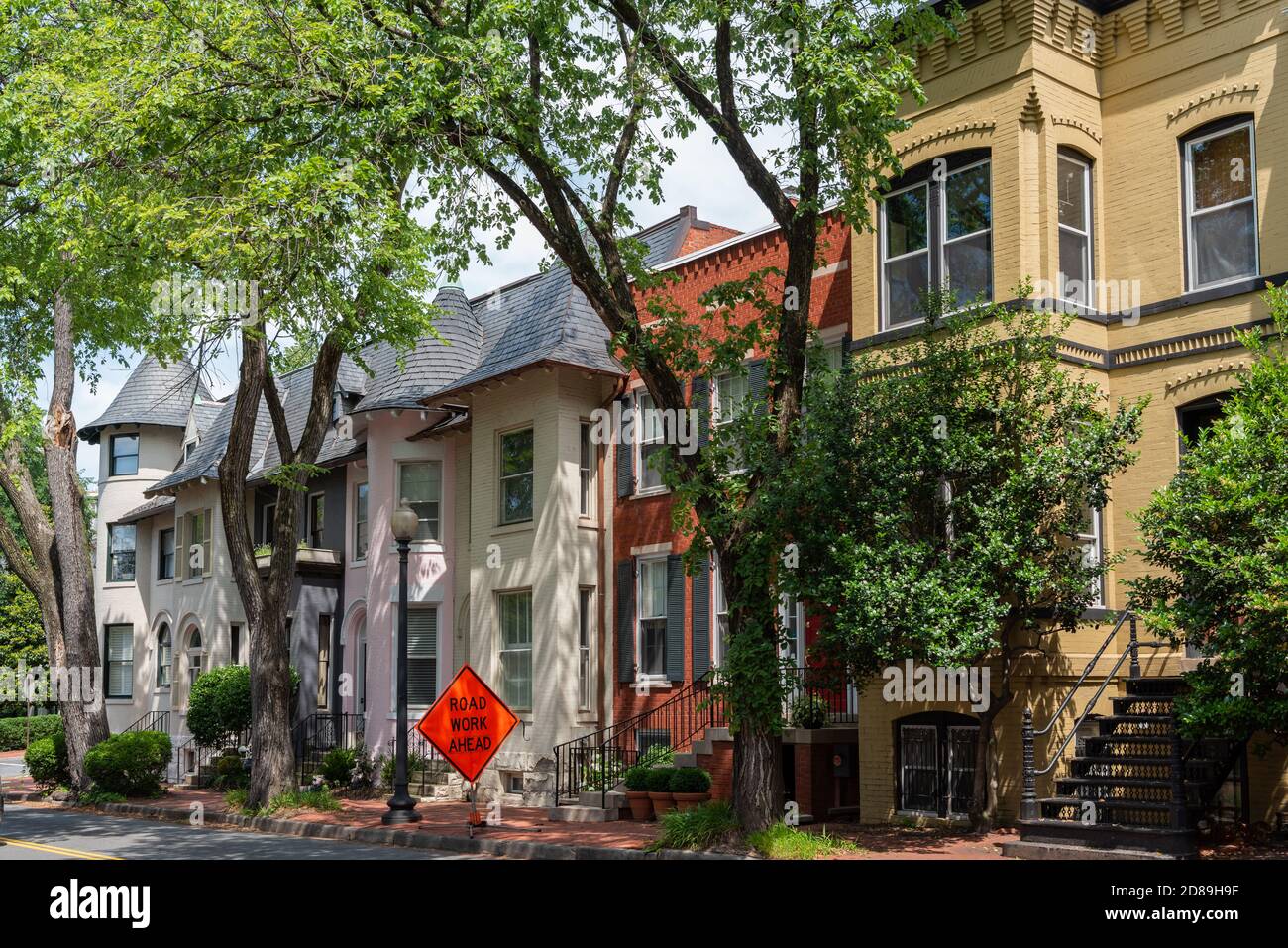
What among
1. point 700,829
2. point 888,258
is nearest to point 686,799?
point 700,829

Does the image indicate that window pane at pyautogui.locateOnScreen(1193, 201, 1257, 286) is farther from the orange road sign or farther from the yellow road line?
the yellow road line

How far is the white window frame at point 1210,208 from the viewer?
15.5 metres

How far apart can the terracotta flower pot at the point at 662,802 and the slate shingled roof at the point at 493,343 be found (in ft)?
25.4

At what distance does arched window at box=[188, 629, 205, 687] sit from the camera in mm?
35500

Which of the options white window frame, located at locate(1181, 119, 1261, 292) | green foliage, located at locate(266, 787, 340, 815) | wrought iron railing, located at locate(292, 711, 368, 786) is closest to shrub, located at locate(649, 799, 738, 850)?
green foliage, located at locate(266, 787, 340, 815)

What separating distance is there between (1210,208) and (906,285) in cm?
379

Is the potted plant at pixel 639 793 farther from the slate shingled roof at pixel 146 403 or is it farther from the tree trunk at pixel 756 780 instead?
the slate shingled roof at pixel 146 403

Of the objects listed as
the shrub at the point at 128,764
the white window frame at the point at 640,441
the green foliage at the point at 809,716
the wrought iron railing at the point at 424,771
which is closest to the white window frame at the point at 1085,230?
the green foliage at the point at 809,716

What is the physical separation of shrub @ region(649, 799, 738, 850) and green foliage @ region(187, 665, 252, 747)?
16.8m

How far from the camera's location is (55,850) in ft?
53.7

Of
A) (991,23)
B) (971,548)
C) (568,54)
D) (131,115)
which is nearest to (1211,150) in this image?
(991,23)

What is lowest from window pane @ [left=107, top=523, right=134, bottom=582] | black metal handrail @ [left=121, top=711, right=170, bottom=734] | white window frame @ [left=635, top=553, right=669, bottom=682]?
black metal handrail @ [left=121, top=711, right=170, bottom=734]

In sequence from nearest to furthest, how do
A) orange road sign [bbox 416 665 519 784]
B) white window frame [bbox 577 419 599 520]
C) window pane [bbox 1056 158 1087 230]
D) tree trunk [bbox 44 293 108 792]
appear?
1. orange road sign [bbox 416 665 519 784]
2. window pane [bbox 1056 158 1087 230]
3. white window frame [bbox 577 419 599 520]
4. tree trunk [bbox 44 293 108 792]

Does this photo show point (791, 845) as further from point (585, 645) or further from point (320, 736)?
point (320, 736)
